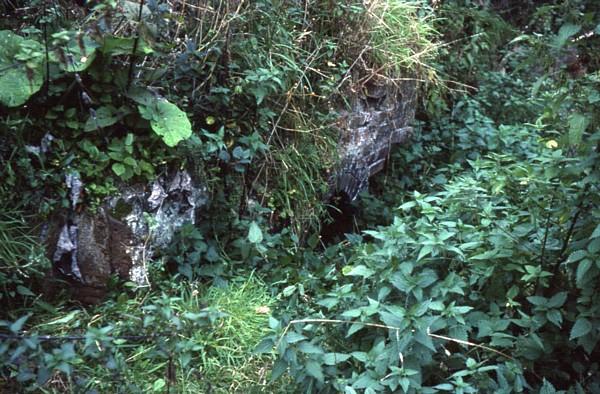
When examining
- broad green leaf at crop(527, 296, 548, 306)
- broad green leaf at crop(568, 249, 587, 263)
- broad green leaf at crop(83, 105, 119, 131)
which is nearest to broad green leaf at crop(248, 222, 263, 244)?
broad green leaf at crop(83, 105, 119, 131)

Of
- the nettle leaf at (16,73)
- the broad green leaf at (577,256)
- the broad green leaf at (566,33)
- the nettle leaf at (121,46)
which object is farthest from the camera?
the nettle leaf at (121,46)

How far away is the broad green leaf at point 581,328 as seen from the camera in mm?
2340

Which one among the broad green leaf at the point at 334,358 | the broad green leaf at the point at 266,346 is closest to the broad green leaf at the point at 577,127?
the broad green leaf at the point at 334,358

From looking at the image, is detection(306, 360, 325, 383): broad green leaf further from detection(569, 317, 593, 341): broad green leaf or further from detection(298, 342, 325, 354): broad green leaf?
detection(569, 317, 593, 341): broad green leaf

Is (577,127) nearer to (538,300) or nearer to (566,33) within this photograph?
(566,33)

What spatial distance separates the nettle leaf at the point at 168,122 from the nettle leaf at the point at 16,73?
550 mm

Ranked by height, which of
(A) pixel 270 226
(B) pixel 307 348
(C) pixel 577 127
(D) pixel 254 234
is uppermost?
(C) pixel 577 127

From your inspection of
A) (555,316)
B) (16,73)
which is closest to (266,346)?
(555,316)

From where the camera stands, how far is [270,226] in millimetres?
4031

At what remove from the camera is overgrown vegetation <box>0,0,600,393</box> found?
93.5 inches

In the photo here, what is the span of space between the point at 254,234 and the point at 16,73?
1.53m

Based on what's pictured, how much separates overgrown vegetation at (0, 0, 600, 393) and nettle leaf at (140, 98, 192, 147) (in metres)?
0.01

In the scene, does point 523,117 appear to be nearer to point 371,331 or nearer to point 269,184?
point 269,184

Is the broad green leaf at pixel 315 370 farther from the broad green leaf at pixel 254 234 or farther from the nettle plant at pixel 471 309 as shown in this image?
the broad green leaf at pixel 254 234
